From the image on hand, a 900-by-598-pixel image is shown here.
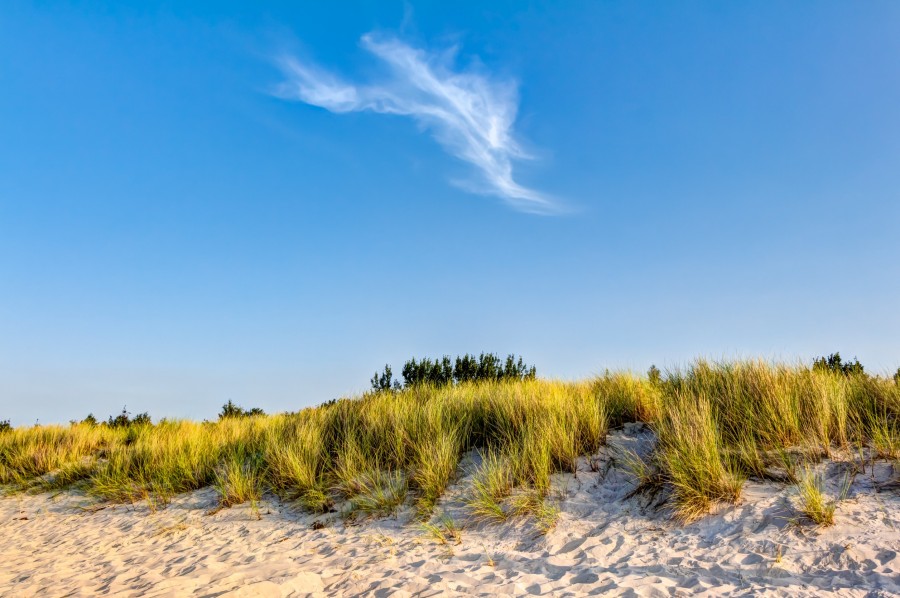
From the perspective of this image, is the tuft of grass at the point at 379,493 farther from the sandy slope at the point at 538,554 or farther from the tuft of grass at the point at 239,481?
the tuft of grass at the point at 239,481

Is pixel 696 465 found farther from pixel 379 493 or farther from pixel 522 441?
pixel 379 493

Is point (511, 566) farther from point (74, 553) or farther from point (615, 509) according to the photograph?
point (74, 553)

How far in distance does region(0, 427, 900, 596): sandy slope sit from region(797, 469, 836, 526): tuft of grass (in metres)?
0.10

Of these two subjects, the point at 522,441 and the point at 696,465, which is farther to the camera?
the point at 522,441

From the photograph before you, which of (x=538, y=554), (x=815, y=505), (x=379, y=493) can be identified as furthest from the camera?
(x=379, y=493)

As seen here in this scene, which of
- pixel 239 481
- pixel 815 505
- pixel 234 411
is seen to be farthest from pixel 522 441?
pixel 234 411

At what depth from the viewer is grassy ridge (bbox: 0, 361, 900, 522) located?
20.5 feet

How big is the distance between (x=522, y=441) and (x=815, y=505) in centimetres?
350


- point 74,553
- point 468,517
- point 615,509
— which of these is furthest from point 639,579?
point 74,553

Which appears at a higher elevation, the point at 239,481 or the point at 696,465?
the point at 239,481

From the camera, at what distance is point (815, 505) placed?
4977 mm

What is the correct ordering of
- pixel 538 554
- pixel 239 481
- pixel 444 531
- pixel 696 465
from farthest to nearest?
pixel 239 481 → pixel 444 531 → pixel 696 465 → pixel 538 554

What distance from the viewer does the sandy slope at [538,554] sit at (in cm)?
451

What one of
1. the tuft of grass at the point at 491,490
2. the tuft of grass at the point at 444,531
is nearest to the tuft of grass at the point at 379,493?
the tuft of grass at the point at 444,531
